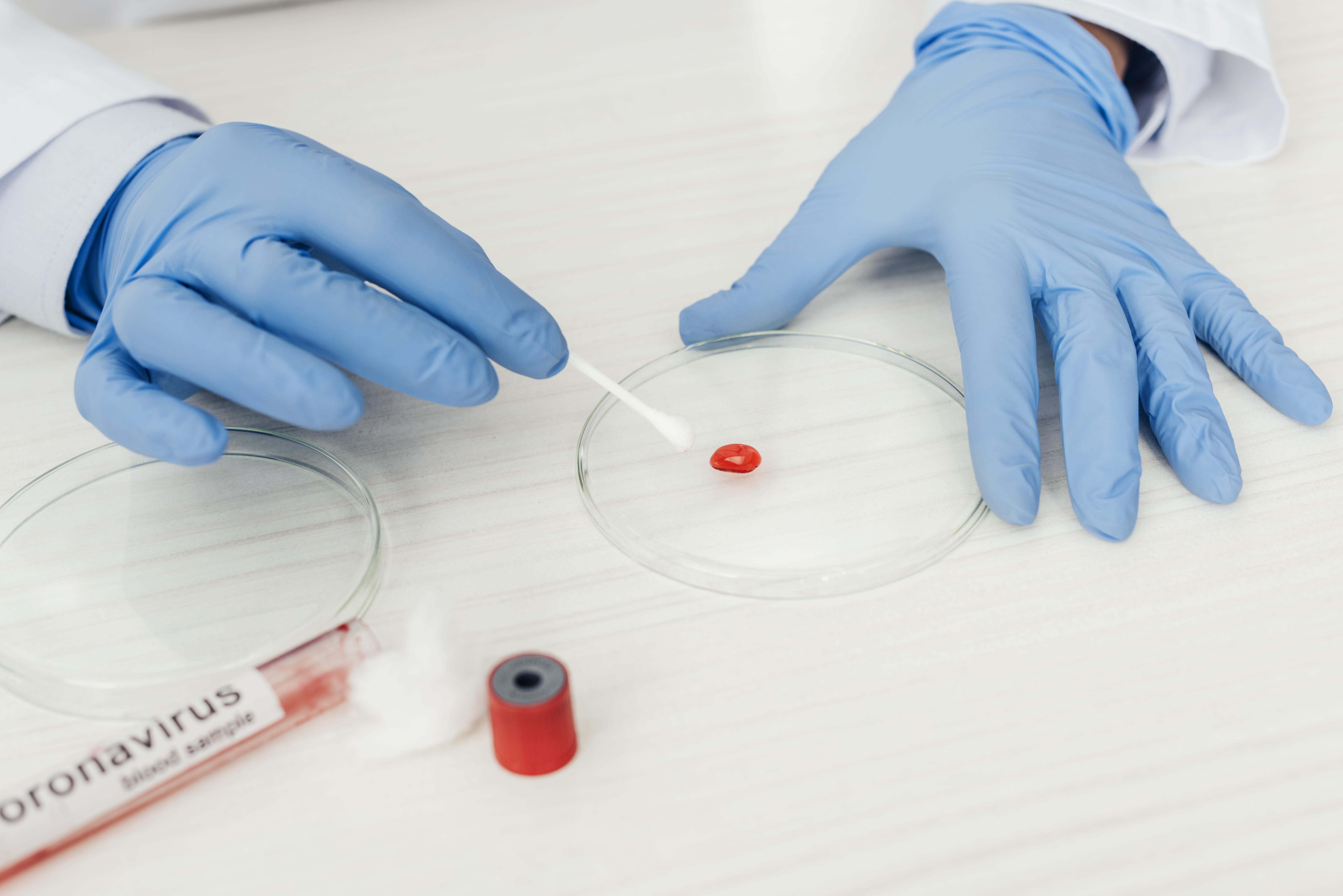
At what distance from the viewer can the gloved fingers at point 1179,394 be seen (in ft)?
2.77

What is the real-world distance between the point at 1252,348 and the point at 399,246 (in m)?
0.82

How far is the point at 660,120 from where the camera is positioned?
4.78ft

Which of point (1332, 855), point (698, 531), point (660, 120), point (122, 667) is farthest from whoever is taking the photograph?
point (660, 120)

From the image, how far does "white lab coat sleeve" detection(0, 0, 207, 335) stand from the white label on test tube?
0.64m

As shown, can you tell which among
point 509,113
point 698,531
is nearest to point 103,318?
point 698,531

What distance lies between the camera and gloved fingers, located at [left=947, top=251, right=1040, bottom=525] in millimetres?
831

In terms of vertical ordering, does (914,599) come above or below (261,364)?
below

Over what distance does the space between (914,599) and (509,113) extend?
1.05 metres

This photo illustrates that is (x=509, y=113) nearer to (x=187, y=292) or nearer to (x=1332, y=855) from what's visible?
(x=187, y=292)

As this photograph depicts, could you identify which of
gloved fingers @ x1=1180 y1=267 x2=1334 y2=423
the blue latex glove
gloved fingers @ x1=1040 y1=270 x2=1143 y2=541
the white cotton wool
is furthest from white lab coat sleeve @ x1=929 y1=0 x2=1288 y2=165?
the white cotton wool

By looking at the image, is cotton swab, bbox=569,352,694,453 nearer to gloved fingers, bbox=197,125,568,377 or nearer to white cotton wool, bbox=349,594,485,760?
gloved fingers, bbox=197,125,568,377

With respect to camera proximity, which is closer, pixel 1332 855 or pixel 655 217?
pixel 1332 855

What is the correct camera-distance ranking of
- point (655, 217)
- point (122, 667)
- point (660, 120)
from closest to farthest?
1. point (122, 667)
2. point (655, 217)
3. point (660, 120)

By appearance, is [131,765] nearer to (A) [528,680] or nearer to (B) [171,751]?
(B) [171,751]
